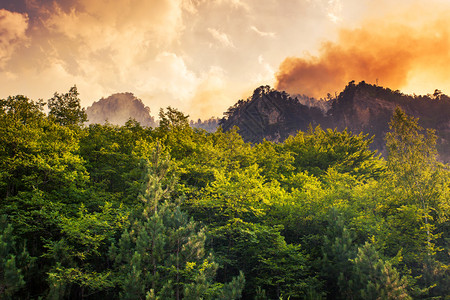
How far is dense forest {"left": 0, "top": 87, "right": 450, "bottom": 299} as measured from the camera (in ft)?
35.9

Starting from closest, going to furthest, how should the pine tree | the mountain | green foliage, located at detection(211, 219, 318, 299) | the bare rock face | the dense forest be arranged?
the pine tree
the dense forest
green foliage, located at detection(211, 219, 318, 299)
the mountain
the bare rock face

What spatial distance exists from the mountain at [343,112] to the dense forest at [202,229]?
60602mm

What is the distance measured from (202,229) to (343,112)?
8606cm

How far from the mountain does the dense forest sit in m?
60.6

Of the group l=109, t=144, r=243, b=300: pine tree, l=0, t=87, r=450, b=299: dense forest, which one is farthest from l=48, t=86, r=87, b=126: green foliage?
l=109, t=144, r=243, b=300: pine tree

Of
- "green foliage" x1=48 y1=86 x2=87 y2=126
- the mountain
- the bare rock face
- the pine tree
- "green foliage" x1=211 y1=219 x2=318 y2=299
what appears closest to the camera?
the pine tree

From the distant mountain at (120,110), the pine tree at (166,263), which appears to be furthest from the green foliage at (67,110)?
the distant mountain at (120,110)

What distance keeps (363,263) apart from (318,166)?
22.0 meters

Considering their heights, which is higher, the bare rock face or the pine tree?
the bare rock face

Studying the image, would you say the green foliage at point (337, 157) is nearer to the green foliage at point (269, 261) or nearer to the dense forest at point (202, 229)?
the dense forest at point (202, 229)

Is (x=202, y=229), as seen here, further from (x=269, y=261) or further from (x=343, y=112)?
(x=343, y=112)

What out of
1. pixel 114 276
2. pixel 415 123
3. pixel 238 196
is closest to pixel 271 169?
pixel 238 196

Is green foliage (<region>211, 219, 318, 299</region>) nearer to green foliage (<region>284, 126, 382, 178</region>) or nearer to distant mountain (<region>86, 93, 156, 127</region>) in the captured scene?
green foliage (<region>284, 126, 382, 178</region>)

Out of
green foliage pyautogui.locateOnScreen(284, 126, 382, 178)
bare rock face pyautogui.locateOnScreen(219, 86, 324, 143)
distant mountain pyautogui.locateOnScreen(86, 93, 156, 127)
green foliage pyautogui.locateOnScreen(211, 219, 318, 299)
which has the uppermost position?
distant mountain pyautogui.locateOnScreen(86, 93, 156, 127)
